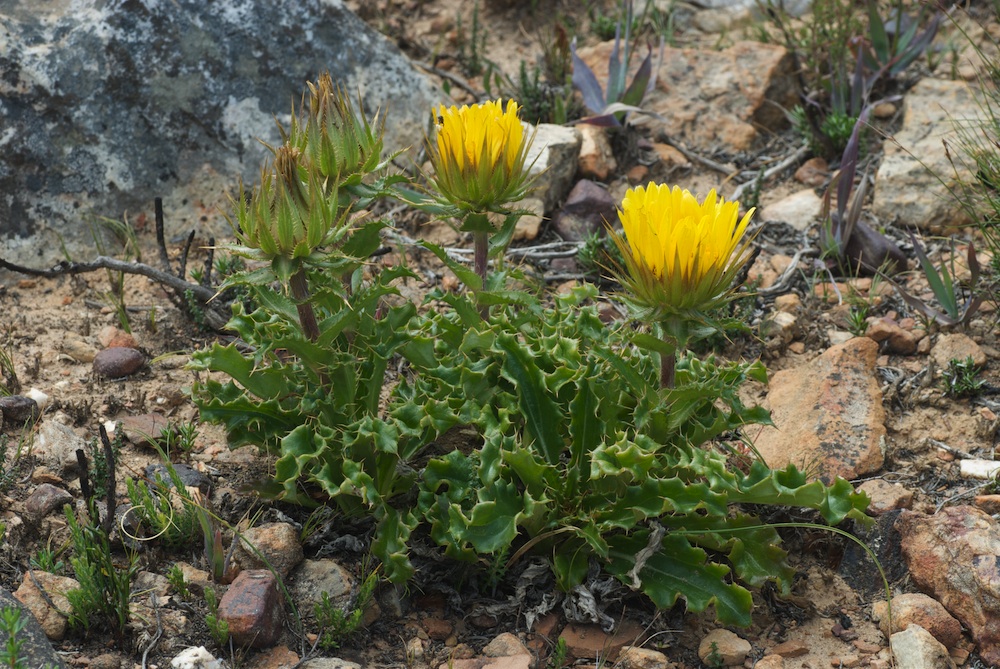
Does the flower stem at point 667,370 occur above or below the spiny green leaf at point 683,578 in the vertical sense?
above

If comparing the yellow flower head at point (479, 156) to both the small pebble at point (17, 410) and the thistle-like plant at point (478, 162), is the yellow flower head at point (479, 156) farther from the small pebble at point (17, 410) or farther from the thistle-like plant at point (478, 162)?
the small pebble at point (17, 410)

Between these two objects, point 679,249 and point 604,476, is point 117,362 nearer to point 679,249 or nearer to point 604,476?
point 604,476

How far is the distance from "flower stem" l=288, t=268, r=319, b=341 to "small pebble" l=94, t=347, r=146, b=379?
116 cm

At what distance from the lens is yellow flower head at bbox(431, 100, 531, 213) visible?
291 centimetres

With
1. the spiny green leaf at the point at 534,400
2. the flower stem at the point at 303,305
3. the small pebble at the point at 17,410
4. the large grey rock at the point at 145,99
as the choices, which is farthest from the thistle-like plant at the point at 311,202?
the large grey rock at the point at 145,99

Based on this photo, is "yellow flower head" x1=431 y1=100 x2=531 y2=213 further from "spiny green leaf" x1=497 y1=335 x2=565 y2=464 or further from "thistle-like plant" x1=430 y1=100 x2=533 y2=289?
"spiny green leaf" x1=497 y1=335 x2=565 y2=464

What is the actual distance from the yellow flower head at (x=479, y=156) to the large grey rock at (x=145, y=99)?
1585 mm

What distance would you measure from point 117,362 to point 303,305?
4.15ft

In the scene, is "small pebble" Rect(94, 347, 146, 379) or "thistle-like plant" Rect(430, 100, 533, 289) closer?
"thistle-like plant" Rect(430, 100, 533, 289)

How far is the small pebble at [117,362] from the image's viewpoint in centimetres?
374

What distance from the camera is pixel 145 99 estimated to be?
180 inches

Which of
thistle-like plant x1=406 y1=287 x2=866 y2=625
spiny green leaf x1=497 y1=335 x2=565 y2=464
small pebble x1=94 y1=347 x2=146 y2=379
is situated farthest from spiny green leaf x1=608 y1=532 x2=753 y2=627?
small pebble x1=94 y1=347 x2=146 y2=379

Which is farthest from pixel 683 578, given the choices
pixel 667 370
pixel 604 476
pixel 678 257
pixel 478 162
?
pixel 478 162

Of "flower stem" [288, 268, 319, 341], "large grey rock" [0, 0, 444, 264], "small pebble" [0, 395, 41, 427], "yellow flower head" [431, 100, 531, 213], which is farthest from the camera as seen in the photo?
"large grey rock" [0, 0, 444, 264]
